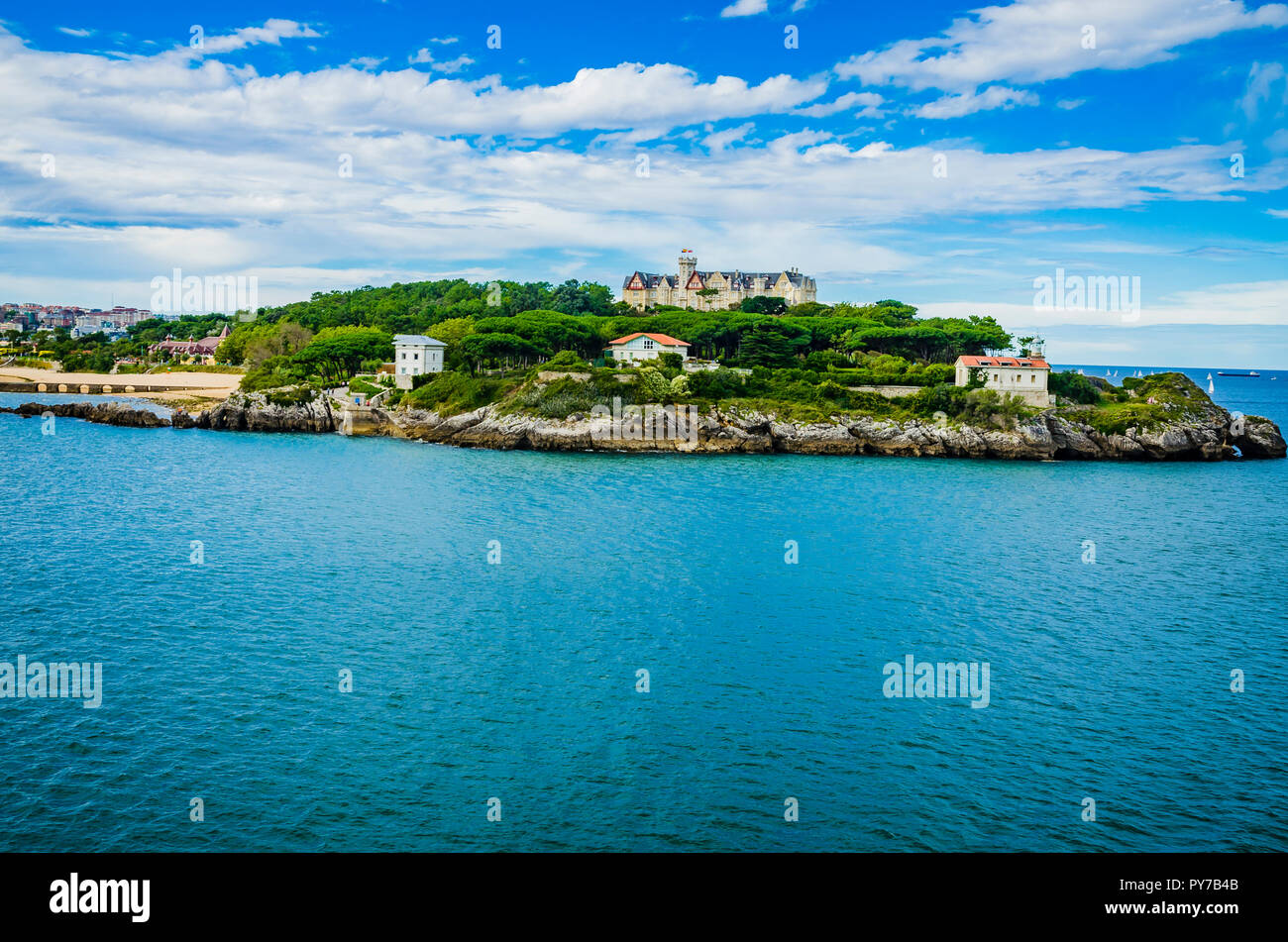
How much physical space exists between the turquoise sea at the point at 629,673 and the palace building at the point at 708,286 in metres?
65.0

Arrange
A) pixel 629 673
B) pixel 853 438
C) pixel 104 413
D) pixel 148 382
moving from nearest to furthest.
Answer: pixel 629 673 < pixel 853 438 < pixel 104 413 < pixel 148 382

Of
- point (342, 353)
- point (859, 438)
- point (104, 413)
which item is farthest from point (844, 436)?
point (104, 413)

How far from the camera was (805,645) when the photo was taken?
19.9m

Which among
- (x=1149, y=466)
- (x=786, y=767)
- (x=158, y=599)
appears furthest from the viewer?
(x=1149, y=466)

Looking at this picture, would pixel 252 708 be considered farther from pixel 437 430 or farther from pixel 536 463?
pixel 437 430

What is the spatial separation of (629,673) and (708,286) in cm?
8569

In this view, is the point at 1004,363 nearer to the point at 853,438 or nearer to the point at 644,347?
the point at 853,438

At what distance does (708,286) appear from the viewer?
9938 centimetres

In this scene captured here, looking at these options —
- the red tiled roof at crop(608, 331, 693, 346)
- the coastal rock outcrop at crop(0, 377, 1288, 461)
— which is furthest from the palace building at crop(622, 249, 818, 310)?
the coastal rock outcrop at crop(0, 377, 1288, 461)

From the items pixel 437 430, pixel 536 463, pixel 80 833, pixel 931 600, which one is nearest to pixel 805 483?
pixel 536 463

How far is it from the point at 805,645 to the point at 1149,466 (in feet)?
141

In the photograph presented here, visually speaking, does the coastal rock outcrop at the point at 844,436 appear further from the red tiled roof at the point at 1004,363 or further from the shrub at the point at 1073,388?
the shrub at the point at 1073,388

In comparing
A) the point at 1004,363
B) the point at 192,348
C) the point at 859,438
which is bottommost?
the point at 859,438

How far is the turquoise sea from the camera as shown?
1274 centimetres
